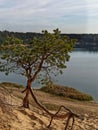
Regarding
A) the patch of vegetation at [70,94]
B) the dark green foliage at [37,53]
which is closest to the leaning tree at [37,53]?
the dark green foliage at [37,53]

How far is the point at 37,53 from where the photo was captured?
728 inches

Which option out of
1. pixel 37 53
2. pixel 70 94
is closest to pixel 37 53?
pixel 37 53

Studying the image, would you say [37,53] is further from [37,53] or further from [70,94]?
[70,94]

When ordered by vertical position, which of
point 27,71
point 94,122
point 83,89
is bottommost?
point 83,89

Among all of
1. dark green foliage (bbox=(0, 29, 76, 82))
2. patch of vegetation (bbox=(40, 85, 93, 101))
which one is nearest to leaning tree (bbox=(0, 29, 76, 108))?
dark green foliage (bbox=(0, 29, 76, 82))

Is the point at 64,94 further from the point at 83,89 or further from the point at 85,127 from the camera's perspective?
the point at 85,127

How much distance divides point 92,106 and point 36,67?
9.89m

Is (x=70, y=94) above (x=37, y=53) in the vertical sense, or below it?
below

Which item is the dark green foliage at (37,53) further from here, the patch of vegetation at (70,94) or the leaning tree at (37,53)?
the patch of vegetation at (70,94)

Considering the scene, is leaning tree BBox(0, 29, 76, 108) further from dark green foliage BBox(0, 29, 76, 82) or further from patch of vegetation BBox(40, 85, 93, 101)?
patch of vegetation BBox(40, 85, 93, 101)

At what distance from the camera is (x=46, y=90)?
3384 centimetres

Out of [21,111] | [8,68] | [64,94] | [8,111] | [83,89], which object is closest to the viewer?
[8,111]

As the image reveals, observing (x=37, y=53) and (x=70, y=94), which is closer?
(x=37, y=53)

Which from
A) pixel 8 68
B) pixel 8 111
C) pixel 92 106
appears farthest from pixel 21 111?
pixel 92 106
